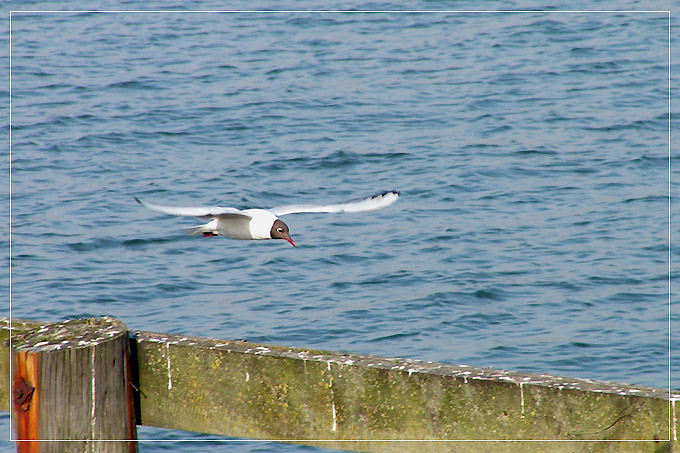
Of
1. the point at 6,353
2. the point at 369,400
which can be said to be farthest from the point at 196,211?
the point at 369,400

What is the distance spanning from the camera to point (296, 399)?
3949 millimetres

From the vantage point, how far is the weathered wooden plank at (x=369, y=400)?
3.64 m

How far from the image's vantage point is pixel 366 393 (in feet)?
12.7

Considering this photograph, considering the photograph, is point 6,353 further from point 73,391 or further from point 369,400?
point 369,400

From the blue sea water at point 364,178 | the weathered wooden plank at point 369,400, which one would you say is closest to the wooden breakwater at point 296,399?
the weathered wooden plank at point 369,400

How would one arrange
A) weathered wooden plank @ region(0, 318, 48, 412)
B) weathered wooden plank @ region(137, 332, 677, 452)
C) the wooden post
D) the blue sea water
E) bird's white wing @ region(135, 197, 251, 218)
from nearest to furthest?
weathered wooden plank @ region(137, 332, 677, 452)
the wooden post
weathered wooden plank @ region(0, 318, 48, 412)
bird's white wing @ region(135, 197, 251, 218)
the blue sea water

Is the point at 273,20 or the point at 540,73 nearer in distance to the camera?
the point at 540,73

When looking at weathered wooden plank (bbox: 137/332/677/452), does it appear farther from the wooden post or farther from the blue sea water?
the blue sea water

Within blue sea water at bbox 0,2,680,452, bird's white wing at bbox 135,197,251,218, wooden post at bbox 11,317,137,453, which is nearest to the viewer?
wooden post at bbox 11,317,137,453

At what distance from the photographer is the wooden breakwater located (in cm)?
366

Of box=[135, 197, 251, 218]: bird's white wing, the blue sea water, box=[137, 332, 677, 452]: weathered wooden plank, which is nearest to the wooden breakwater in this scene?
box=[137, 332, 677, 452]: weathered wooden plank

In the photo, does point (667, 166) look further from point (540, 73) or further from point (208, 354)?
point (208, 354)

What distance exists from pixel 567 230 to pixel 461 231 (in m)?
1.04

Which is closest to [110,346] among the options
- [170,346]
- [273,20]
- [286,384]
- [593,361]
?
[170,346]
